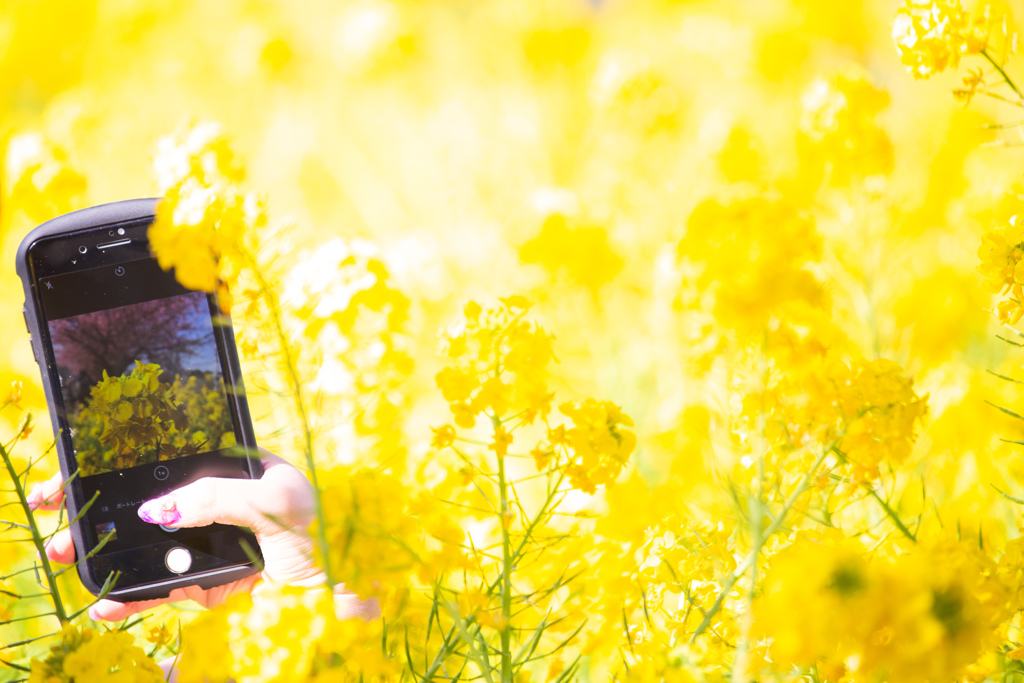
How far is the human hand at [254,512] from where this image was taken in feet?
2.91

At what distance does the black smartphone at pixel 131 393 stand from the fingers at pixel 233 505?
0.11 meters

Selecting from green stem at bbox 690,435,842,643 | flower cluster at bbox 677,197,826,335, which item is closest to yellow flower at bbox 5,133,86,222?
flower cluster at bbox 677,197,826,335

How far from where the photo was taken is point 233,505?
88cm

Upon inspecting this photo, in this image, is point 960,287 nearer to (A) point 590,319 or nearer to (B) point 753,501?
(A) point 590,319

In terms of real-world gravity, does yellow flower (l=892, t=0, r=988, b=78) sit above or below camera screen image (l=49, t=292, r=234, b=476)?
above

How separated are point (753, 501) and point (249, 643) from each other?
589 mm

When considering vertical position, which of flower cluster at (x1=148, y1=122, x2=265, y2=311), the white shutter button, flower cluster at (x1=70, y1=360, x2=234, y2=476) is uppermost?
flower cluster at (x1=148, y1=122, x2=265, y2=311)

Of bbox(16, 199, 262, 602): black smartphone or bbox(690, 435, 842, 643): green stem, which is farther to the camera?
bbox(16, 199, 262, 602): black smartphone

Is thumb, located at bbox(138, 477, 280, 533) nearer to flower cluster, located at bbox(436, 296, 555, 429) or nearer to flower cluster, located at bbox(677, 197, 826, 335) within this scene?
flower cluster, located at bbox(436, 296, 555, 429)

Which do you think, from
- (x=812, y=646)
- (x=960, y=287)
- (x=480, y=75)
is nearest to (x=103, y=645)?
(x=812, y=646)

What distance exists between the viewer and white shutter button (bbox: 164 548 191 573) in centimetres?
101

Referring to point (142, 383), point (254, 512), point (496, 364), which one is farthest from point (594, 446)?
point (142, 383)

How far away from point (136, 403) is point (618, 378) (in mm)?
1475

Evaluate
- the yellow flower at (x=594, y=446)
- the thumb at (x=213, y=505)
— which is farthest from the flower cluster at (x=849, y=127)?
the thumb at (x=213, y=505)
